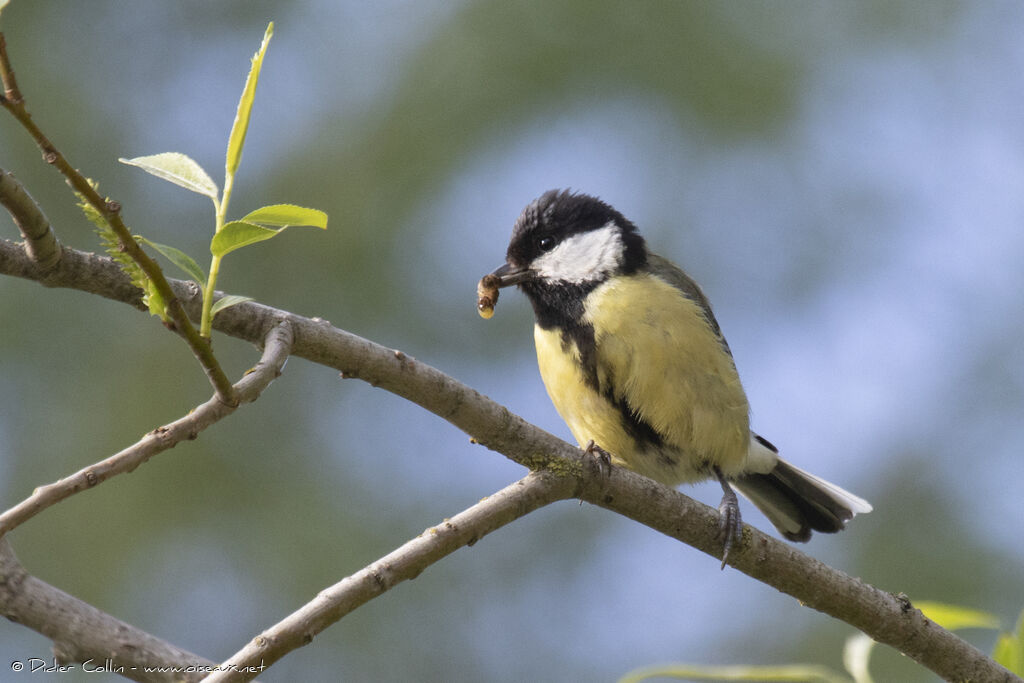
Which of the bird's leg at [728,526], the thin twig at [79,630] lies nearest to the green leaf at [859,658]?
the bird's leg at [728,526]

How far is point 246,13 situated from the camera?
7227mm

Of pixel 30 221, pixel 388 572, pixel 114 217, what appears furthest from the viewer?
pixel 388 572

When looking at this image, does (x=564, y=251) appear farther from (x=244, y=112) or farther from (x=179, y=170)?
(x=244, y=112)

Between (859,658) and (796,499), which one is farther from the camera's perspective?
(796,499)

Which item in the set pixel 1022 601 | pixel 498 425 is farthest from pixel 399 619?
pixel 498 425

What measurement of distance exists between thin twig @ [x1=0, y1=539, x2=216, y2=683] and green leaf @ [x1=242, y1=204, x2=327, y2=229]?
2.71 ft

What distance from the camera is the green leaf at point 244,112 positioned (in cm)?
A: 138

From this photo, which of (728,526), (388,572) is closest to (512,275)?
(728,526)

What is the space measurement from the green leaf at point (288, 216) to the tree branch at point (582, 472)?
41 cm

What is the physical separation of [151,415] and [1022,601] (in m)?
5.50

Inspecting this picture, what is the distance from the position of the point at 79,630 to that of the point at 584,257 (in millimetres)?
2427

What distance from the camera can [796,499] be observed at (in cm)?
446

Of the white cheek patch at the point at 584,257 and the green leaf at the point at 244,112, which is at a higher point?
the white cheek patch at the point at 584,257

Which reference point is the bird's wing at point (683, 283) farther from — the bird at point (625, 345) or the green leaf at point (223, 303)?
the green leaf at point (223, 303)
